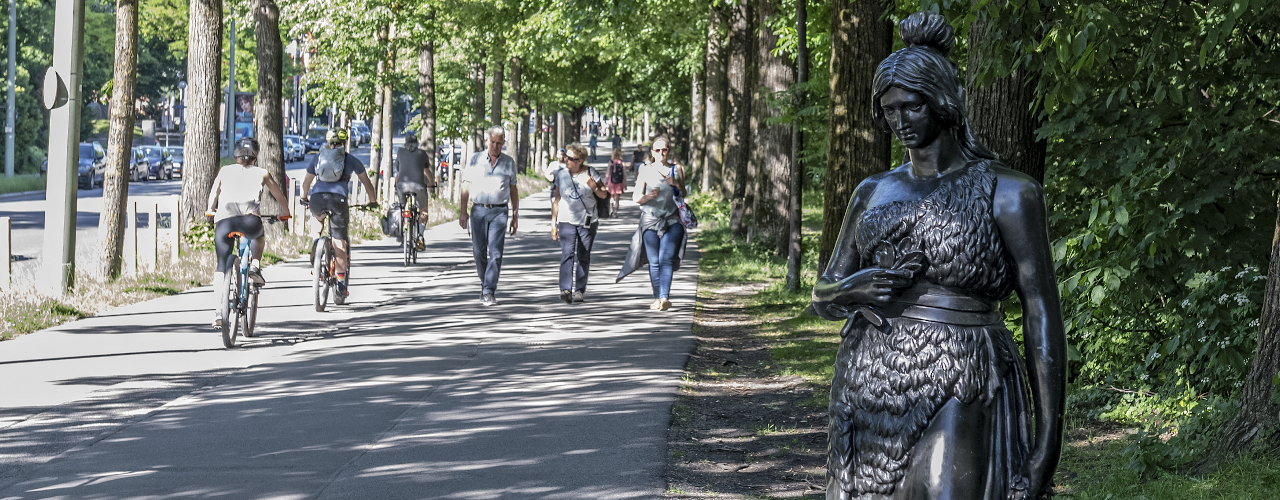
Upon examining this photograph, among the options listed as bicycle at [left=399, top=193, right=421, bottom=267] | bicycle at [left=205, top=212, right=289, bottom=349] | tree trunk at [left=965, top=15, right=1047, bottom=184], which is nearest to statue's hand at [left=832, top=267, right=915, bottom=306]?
tree trunk at [left=965, top=15, right=1047, bottom=184]

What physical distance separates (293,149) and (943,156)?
72.0 metres

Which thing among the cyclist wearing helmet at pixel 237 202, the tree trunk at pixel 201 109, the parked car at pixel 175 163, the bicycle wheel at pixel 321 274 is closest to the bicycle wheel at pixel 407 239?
the tree trunk at pixel 201 109

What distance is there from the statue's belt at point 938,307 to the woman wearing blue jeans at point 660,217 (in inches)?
389

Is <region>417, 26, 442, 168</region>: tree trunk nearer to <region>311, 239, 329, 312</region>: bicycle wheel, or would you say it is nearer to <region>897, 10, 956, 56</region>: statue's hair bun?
<region>311, 239, 329, 312</region>: bicycle wheel

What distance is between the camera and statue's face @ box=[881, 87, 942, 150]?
290cm

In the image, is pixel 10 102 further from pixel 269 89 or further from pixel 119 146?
pixel 119 146

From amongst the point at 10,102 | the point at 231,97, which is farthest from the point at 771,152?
the point at 231,97

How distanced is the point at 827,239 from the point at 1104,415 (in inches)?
182

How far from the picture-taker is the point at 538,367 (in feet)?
31.7

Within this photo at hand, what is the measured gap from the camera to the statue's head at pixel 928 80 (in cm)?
289

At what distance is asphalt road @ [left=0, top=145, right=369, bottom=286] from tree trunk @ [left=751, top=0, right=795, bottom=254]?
8.75 m

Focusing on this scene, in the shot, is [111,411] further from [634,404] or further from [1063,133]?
[1063,133]

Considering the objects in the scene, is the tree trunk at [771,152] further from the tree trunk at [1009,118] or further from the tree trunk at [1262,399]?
the tree trunk at [1262,399]

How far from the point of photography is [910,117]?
2.92m
